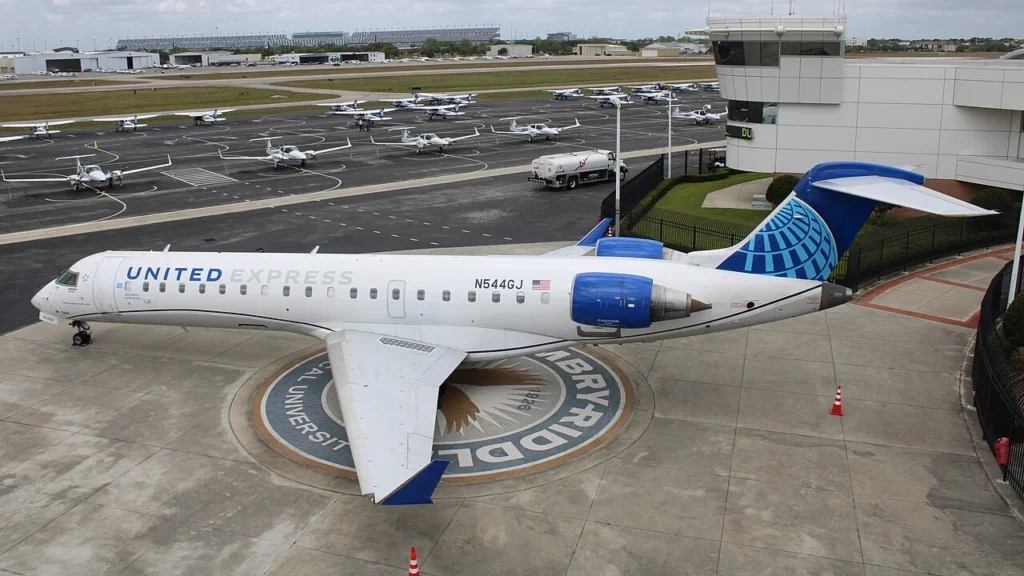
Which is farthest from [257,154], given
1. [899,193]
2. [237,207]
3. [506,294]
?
[899,193]

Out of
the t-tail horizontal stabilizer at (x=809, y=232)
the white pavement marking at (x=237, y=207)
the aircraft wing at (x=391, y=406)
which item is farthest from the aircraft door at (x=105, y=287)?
the white pavement marking at (x=237, y=207)

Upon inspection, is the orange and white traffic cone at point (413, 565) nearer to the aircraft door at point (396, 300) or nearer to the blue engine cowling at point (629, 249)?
the aircraft door at point (396, 300)

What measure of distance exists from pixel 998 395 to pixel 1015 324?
5.54 meters

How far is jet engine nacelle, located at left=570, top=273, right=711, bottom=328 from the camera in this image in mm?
19266

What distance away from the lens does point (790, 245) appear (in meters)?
20.6

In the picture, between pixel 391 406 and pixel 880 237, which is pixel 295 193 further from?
pixel 391 406

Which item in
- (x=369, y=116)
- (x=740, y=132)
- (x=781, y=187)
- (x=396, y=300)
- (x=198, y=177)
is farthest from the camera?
(x=369, y=116)

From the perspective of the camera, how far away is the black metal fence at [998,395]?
17.1m

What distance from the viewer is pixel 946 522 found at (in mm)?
15578

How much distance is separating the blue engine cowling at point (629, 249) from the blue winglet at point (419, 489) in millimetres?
9853

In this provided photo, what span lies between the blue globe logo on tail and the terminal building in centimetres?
2064

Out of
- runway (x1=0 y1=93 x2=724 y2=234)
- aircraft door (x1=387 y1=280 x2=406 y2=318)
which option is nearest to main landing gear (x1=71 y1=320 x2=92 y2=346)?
aircraft door (x1=387 y1=280 x2=406 y2=318)

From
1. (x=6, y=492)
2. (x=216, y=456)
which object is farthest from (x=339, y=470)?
(x=6, y=492)

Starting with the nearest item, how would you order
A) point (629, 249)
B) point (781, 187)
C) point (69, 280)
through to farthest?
1. point (629, 249)
2. point (69, 280)
3. point (781, 187)
